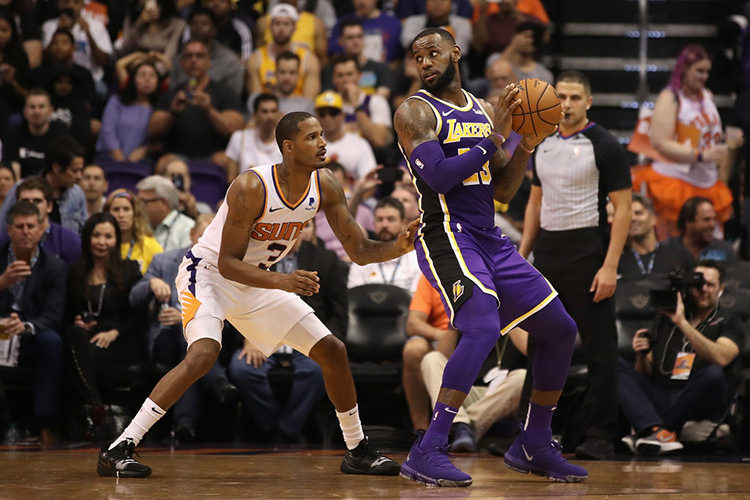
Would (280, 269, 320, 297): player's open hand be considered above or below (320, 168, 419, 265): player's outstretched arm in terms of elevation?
below

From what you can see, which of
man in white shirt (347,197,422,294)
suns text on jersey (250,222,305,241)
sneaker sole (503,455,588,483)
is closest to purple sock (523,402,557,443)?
sneaker sole (503,455,588,483)

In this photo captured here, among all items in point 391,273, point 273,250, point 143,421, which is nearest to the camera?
point 143,421

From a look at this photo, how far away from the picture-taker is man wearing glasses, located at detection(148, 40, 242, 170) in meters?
10.5

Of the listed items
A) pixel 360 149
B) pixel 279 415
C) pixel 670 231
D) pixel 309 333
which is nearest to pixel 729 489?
pixel 309 333

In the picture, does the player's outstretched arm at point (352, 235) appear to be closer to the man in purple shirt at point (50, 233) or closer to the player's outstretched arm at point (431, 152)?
the player's outstretched arm at point (431, 152)

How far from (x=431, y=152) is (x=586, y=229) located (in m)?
1.86

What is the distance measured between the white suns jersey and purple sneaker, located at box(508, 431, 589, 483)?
1.54 meters

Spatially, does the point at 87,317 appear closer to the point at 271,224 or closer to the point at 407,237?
the point at 271,224

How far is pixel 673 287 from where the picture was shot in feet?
24.1

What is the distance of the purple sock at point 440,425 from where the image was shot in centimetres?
516

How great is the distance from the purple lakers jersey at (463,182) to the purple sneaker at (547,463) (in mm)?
1128

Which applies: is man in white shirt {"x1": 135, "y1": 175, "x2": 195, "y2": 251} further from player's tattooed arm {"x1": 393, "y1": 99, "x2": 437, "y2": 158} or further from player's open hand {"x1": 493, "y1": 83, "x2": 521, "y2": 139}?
player's open hand {"x1": 493, "y1": 83, "x2": 521, "y2": 139}

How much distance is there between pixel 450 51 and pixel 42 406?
4324mm

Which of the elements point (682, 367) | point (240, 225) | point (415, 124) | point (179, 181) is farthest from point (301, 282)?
point (179, 181)
